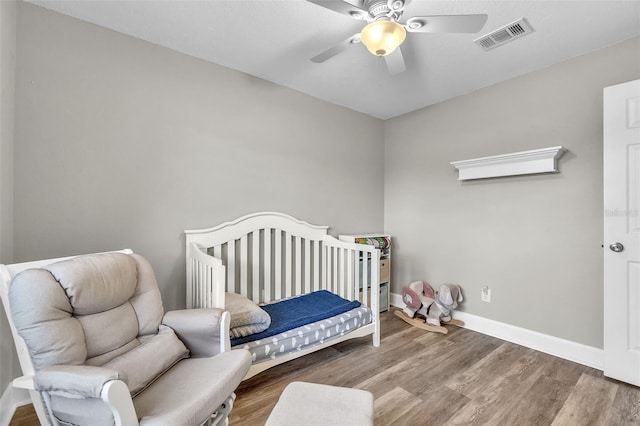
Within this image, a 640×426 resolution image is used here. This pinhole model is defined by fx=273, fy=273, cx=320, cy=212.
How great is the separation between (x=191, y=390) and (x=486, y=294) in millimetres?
2617

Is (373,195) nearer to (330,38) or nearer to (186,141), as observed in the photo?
(330,38)

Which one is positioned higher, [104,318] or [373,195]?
[373,195]

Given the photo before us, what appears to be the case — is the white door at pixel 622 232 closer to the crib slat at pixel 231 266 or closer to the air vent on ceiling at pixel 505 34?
the air vent on ceiling at pixel 505 34

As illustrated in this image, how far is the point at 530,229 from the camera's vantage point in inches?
93.7

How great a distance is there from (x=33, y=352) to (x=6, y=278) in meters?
0.34

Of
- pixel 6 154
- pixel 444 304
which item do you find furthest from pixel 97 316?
pixel 444 304

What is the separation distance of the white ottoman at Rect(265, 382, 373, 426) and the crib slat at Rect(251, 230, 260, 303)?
4.23 ft

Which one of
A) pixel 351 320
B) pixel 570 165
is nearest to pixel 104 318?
pixel 351 320

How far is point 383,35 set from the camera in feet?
4.48

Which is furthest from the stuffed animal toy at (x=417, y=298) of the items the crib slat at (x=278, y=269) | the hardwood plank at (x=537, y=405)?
the crib slat at (x=278, y=269)

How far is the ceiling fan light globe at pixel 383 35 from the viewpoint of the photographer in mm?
1342

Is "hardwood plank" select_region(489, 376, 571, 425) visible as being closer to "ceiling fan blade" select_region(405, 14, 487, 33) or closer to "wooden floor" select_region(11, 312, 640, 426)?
"wooden floor" select_region(11, 312, 640, 426)

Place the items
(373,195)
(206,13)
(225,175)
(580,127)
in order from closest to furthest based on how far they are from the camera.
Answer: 1. (206,13)
2. (580,127)
3. (225,175)
4. (373,195)

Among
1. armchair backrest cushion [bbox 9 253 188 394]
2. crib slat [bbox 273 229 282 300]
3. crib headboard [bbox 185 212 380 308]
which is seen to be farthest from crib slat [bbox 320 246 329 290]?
armchair backrest cushion [bbox 9 253 188 394]
